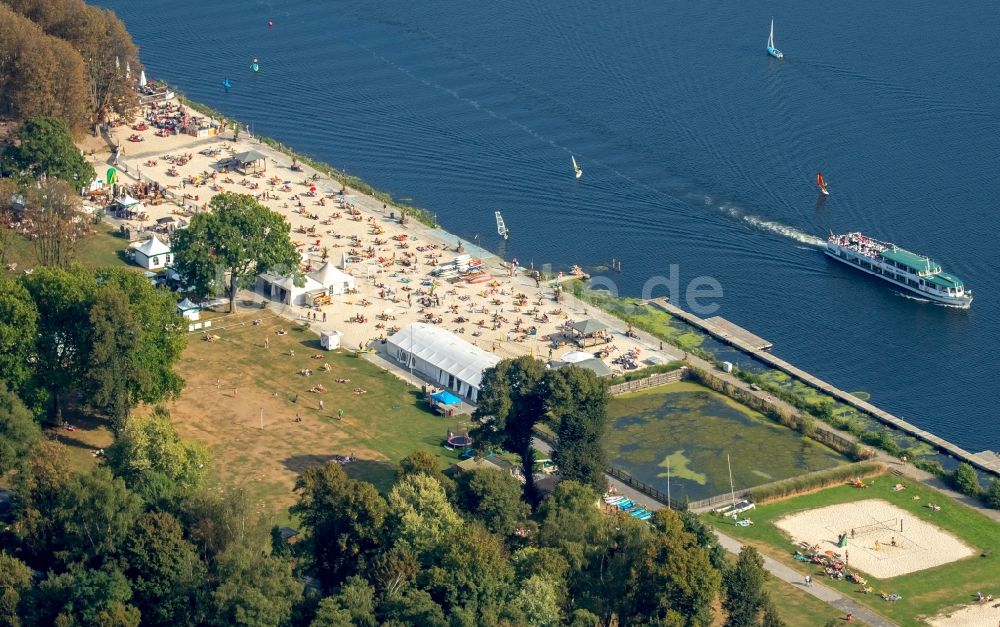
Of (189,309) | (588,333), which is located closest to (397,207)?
(189,309)

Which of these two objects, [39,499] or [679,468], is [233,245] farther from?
[679,468]

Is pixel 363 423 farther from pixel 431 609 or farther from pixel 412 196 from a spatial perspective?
pixel 412 196

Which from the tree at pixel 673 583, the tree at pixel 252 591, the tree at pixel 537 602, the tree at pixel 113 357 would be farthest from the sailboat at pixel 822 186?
the tree at pixel 252 591

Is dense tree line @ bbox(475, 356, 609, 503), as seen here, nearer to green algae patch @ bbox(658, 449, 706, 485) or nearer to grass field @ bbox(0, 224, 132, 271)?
green algae patch @ bbox(658, 449, 706, 485)

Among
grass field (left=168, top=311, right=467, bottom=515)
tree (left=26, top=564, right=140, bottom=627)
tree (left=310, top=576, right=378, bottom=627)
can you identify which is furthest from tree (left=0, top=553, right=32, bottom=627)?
grass field (left=168, top=311, right=467, bottom=515)

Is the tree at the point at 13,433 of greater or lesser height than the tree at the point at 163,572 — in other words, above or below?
above

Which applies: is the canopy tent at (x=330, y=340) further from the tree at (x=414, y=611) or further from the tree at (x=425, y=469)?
the tree at (x=414, y=611)
